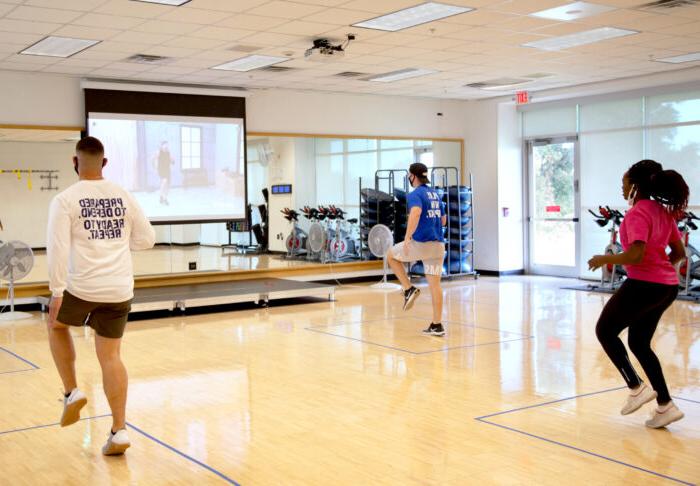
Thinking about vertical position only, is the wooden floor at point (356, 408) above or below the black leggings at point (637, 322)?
below

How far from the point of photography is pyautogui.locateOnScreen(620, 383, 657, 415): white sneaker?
178 inches

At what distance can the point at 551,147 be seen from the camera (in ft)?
45.2

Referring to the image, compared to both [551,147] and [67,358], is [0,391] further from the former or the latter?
[551,147]

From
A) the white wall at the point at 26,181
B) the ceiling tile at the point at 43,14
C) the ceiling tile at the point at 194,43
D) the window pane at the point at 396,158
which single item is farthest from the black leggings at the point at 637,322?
the white wall at the point at 26,181

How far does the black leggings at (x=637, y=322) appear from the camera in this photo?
14.3ft

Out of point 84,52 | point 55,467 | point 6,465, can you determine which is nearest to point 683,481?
point 55,467

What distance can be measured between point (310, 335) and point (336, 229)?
598cm

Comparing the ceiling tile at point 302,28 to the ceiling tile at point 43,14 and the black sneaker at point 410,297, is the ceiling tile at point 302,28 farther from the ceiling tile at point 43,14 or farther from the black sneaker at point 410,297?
the black sneaker at point 410,297

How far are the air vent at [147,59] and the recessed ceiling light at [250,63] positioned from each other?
780 mm

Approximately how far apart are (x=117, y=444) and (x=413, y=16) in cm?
533

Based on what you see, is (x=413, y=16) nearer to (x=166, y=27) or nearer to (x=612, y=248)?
(x=166, y=27)

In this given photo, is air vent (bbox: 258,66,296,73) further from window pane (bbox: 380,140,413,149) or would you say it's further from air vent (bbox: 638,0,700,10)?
air vent (bbox: 638,0,700,10)

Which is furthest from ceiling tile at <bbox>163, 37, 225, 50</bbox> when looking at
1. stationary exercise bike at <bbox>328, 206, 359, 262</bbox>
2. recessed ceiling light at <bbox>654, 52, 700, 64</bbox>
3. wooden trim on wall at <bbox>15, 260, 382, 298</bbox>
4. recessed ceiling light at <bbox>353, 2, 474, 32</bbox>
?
recessed ceiling light at <bbox>654, 52, 700, 64</bbox>

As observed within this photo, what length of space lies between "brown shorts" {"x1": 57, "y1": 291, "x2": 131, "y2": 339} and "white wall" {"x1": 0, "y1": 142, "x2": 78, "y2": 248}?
9.91 meters
